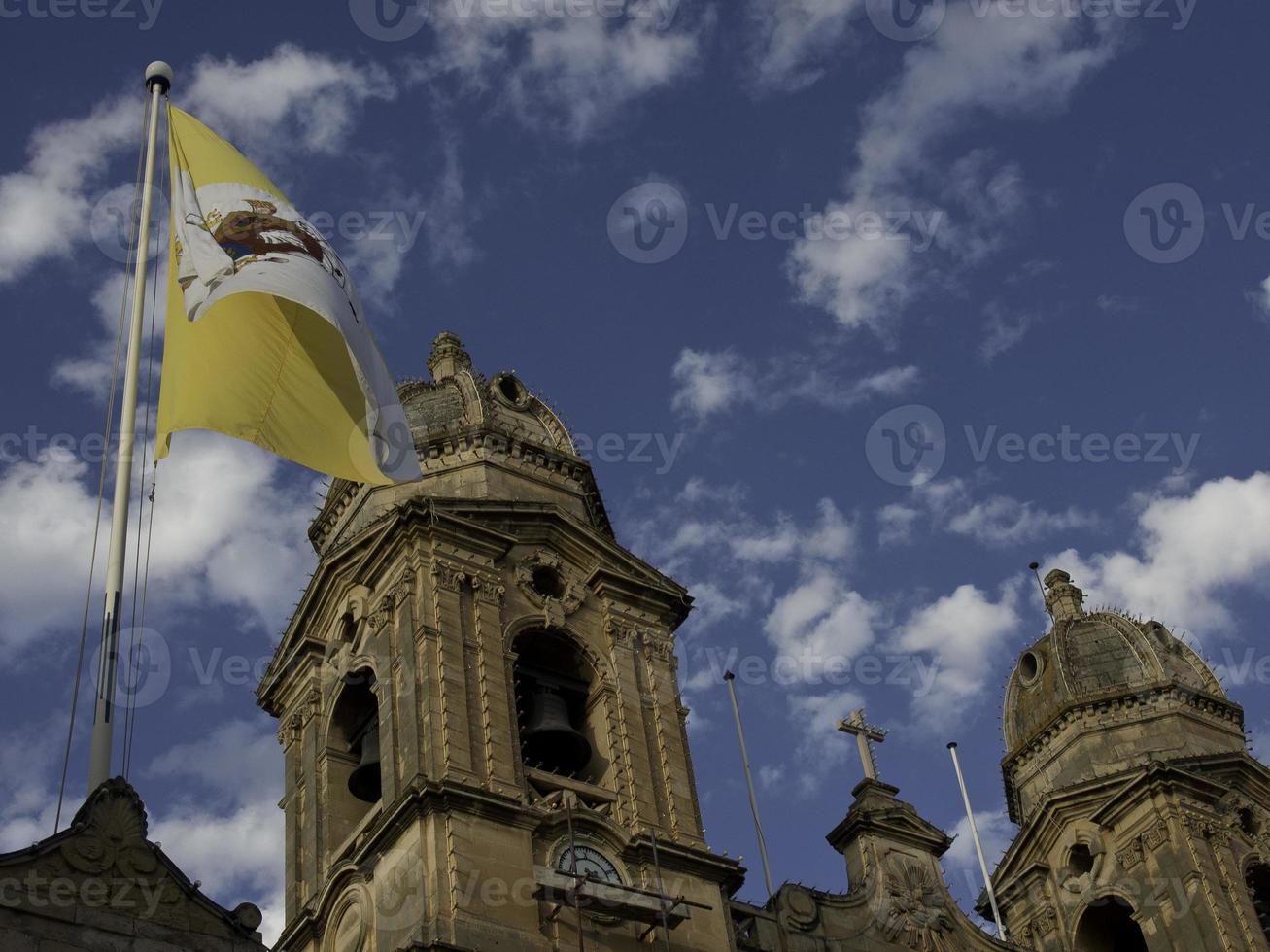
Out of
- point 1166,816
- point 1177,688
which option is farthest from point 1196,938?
point 1177,688

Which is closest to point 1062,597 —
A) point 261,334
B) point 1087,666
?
point 1087,666

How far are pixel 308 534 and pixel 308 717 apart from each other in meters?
6.11

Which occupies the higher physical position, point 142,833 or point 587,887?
point 587,887

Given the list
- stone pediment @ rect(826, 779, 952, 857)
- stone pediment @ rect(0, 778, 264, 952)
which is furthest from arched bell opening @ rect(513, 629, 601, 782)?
stone pediment @ rect(0, 778, 264, 952)

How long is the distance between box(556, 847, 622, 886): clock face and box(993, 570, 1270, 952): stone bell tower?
1608cm

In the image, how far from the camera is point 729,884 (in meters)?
39.0

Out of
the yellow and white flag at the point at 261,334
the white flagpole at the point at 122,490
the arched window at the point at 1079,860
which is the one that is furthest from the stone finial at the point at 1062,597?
the white flagpole at the point at 122,490

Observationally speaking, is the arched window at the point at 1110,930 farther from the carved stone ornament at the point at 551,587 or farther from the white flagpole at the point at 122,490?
the white flagpole at the point at 122,490

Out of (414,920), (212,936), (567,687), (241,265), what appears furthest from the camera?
(567,687)

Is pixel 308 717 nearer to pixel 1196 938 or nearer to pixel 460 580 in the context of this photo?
pixel 460 580

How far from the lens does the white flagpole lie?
2580 cm

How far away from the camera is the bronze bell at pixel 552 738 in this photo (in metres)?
40.2

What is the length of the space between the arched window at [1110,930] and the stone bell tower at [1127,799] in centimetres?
5

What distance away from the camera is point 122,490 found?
27.6 m
